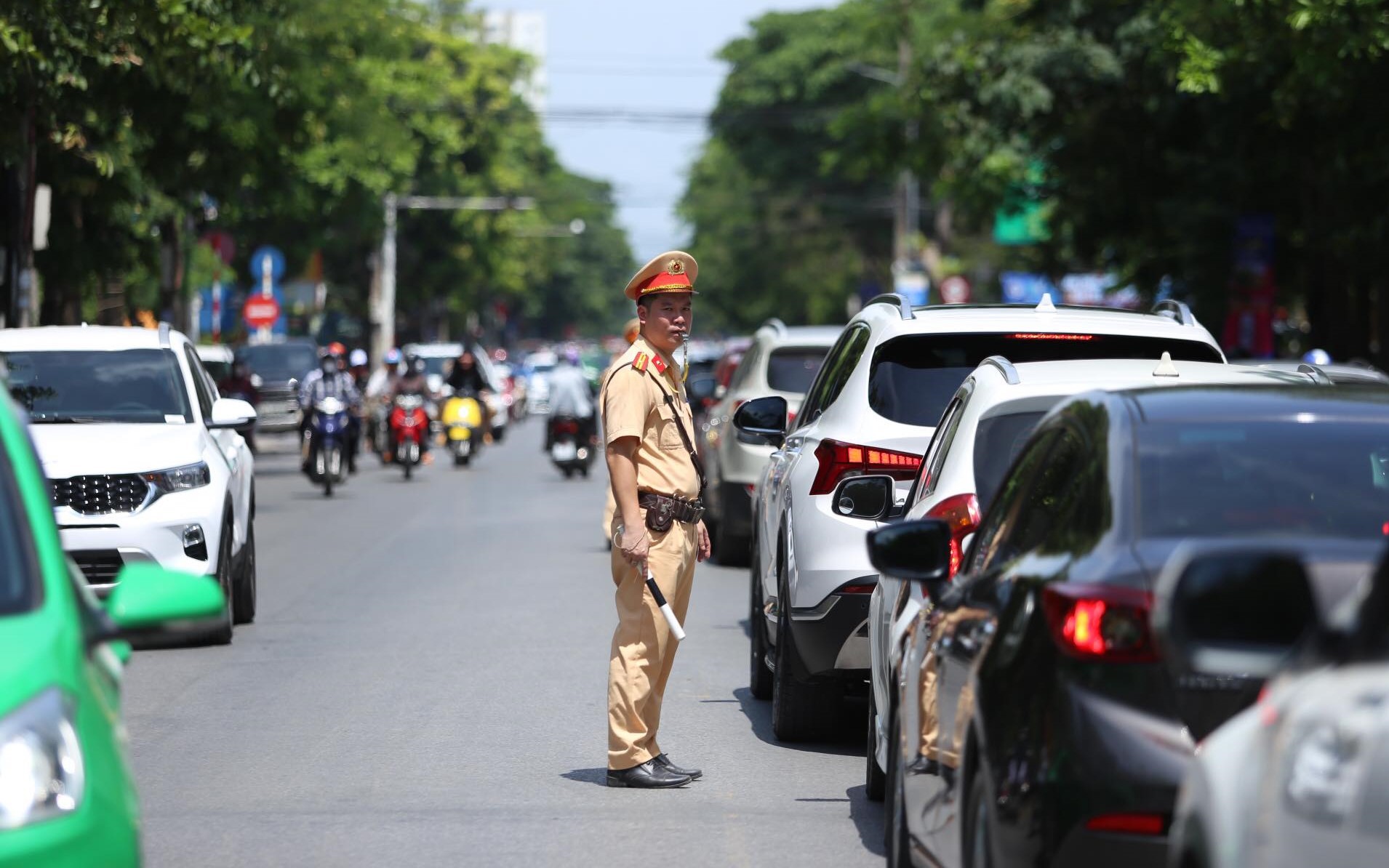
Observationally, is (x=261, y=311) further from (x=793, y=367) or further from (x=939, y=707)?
(x=939, y=707)

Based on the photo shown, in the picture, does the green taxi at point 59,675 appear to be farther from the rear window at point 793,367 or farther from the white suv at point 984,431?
the rear window at point 793,367

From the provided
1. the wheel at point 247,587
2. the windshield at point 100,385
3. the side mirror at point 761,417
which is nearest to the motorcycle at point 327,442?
the wheel at point 247,587

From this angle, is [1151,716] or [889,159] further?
[889,159]

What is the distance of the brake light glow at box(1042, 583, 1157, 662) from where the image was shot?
14.6 ft

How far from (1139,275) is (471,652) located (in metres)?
23.1

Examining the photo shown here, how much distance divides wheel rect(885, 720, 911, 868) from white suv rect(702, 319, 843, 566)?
10.7 meters

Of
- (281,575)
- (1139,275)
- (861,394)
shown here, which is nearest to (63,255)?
(281,575)

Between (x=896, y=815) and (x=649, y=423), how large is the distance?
101 inches

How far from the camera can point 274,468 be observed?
37.2 metres

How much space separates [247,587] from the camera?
46.2ft

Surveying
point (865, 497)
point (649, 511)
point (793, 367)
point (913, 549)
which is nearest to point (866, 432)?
point (865, 497)

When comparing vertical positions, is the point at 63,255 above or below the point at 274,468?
above

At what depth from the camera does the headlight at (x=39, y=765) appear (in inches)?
155

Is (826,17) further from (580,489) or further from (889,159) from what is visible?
(580,489)
